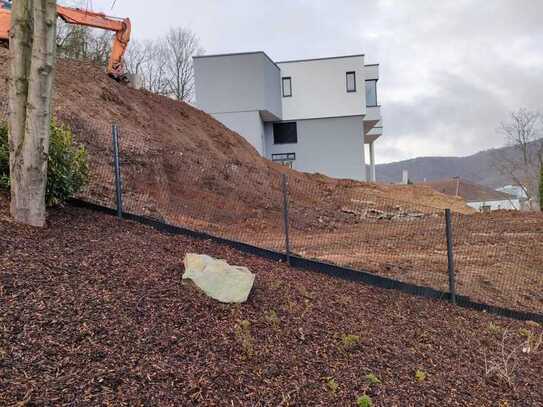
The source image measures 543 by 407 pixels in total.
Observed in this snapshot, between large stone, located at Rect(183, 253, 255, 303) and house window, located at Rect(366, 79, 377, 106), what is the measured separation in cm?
2673

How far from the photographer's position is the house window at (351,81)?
88.1 feet

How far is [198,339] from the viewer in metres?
2.96

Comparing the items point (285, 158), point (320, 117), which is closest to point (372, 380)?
point (285, 158)

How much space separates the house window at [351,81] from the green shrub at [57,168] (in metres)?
23.8

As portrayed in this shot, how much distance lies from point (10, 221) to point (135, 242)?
1.21 m

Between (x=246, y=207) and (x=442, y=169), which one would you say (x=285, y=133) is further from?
(x=442, y=169)

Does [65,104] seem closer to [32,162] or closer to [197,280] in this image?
[32,162]

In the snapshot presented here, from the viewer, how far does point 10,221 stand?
4.24 metres

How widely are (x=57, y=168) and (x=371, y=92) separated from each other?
2704 centimetres

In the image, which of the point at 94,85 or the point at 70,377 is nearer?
the point at 70,377

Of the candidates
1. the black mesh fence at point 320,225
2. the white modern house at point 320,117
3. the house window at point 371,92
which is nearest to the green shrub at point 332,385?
the black mesh fence at point 320,225

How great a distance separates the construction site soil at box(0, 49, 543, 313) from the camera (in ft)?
24.0

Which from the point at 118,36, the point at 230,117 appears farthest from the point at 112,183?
the point at 230,117

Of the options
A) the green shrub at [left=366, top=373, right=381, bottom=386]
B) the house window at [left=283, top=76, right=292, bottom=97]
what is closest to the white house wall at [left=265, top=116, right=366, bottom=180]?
the house window at [left=283, top=76, right=292, bottom=97]
